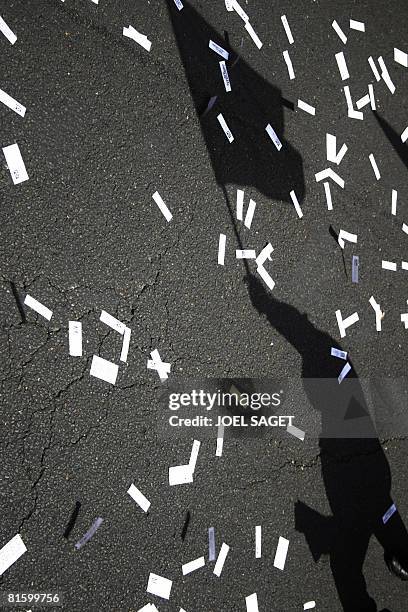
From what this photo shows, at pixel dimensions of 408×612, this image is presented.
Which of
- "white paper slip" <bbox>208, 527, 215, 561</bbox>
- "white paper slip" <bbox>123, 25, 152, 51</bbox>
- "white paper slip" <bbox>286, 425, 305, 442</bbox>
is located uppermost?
"white paper slip" <bbox>123, 25, 152, 51</bbox>

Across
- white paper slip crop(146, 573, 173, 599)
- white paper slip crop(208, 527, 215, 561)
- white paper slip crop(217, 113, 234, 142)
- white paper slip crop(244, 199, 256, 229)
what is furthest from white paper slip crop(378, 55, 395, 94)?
white paper slip crop(146, 573, 173, 599)

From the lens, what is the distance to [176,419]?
399 centimetres

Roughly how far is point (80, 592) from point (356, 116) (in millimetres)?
3754

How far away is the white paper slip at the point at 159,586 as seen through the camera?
3.82 meters

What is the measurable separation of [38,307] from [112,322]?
1.45ft

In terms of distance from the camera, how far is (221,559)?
13.3ft

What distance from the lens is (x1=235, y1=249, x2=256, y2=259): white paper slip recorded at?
4.30 metres

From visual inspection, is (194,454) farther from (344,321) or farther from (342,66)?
(342,66)

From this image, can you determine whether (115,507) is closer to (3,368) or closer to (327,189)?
(3,368)

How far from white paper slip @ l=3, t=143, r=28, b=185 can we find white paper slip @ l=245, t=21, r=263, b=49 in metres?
1.91

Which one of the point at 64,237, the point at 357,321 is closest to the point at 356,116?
the point at 357,321

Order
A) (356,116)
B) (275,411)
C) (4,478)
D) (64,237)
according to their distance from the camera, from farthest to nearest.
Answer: (356,116)
(275,411)
(64,237)
(4,478)

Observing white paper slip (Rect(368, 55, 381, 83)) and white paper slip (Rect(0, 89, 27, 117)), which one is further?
white paper slip (Rect(368, 55, 381, 83))

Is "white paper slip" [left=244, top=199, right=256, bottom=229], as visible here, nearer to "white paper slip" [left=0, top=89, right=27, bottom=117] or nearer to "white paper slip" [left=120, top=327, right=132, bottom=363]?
"white paper slip" [left=120, top=327, right=132, bottom=363]
